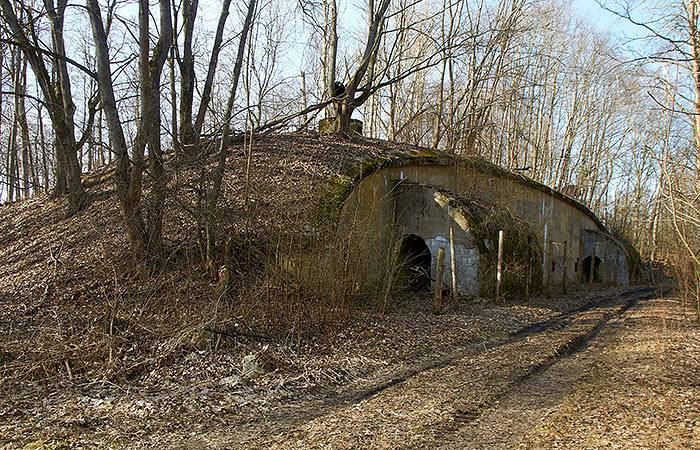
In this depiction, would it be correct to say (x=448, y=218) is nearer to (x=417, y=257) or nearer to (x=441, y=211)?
(x=441, y=211)

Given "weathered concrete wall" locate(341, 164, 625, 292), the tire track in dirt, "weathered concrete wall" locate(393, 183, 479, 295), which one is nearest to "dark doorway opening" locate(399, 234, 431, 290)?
"weathered concrete wall" locate(393, 183, 479, 295)

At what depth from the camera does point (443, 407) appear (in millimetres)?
4906

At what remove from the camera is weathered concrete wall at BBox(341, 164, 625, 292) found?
9.94 meters

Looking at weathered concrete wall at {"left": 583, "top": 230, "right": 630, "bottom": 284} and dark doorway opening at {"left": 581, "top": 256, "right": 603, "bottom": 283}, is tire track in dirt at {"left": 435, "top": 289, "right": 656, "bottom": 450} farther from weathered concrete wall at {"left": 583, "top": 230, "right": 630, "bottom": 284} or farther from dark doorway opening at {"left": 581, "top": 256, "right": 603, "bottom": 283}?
dark doorway opening at {"left": 581, "top": 256, "right": 603, "bottom": 283}

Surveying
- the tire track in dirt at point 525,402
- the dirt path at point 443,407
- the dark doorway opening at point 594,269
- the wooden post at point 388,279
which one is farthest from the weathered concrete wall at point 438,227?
the dark doorway opening at point 594,269

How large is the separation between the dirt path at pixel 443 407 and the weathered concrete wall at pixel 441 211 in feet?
8.77

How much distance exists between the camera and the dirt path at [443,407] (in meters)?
4.15

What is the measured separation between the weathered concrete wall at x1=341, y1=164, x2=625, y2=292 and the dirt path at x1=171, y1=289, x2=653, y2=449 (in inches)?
105

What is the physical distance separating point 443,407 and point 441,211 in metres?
8.30

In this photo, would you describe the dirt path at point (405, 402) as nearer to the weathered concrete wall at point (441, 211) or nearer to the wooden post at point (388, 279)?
the wooden post at point (388, 279)

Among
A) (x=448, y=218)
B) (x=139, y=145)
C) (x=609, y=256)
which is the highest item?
(x=139, y=145)

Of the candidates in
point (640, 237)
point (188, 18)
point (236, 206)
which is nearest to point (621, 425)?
point (236, 206)

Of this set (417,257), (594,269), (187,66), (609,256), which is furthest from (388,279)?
(594,269)

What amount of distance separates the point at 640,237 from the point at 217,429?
3445 centimetres
